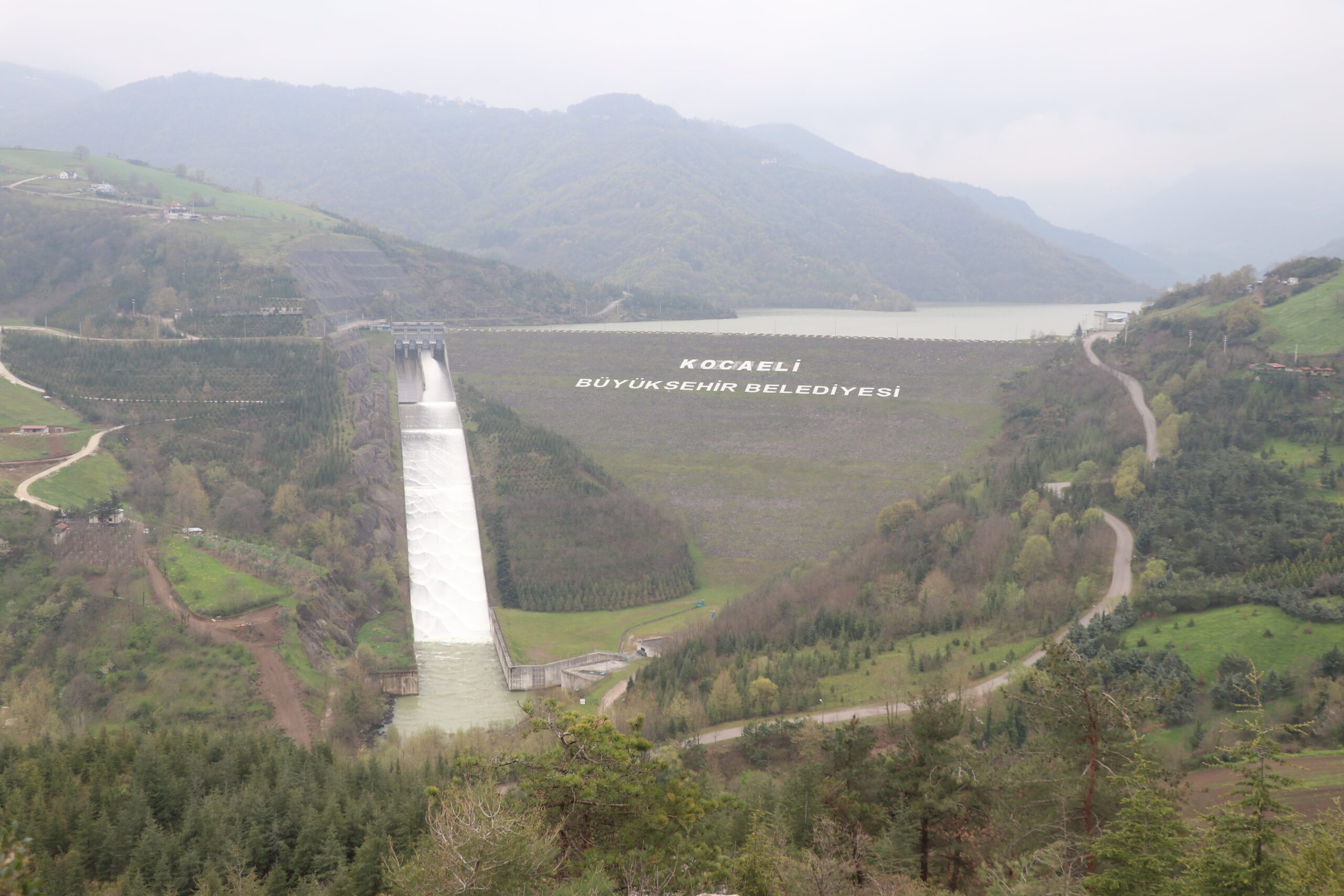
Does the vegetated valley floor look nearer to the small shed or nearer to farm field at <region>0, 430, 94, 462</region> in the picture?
the small shed

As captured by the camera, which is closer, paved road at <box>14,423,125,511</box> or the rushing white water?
paved road at <box>14,423,125,511</box>

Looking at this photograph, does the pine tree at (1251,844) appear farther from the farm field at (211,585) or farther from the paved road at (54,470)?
the paved road at (54,470)

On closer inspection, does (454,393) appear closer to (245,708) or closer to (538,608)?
(538,608)

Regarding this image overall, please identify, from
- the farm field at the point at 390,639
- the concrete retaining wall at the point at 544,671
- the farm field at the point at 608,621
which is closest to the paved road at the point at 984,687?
the concrete retaining wall at the point at 544,671

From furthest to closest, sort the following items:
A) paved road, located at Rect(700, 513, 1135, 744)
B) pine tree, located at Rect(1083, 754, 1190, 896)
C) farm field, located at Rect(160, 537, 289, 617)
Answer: farm field, located at Rect(160, 537, 289, 617) → paved road, located at Rect(700, 513, 1135, 744) → pine tree, located at Rect(1083, 754, 1190, 896)

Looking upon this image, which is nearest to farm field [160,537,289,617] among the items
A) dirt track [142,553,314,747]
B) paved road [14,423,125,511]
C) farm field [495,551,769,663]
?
dirt track [142,553,314,747]

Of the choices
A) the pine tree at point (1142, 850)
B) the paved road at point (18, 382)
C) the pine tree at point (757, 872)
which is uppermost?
the paved road at point (18, 382)

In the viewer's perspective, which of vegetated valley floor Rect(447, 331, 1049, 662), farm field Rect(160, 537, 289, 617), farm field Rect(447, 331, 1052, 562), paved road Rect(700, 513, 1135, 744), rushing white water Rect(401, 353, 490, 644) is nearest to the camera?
paved road Rect(700, 513, 1135, 744)
